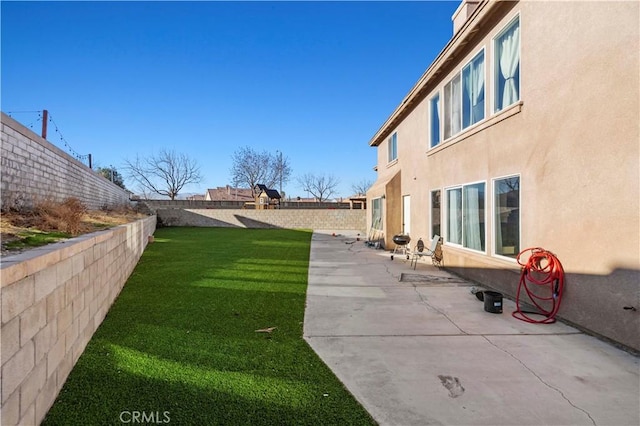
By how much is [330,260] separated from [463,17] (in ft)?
29.2

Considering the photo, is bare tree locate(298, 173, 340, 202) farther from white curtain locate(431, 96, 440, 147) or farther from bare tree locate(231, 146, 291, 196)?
white curtain locate(431, 96, 440, 147)

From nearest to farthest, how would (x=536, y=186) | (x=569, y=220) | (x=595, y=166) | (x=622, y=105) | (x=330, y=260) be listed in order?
(x=622, y=105) → (x=595, y=166) → (x=569, y=220) → (x=536, y=186) → (x=330, y=260)

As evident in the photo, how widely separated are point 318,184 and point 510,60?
6059 centimetres

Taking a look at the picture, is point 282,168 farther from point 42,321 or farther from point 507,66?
point 42,321

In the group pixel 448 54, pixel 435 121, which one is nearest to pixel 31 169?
pixel 448 54

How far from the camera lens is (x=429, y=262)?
1046 cm

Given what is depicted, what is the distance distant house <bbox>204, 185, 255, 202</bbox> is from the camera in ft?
203

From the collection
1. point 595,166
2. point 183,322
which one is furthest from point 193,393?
point 595,166

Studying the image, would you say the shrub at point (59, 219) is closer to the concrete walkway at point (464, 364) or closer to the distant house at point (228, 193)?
the concrete walkway at point (464, 364)

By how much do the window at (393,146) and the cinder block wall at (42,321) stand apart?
12.8 meters

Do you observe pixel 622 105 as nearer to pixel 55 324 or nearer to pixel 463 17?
pixel 55 324

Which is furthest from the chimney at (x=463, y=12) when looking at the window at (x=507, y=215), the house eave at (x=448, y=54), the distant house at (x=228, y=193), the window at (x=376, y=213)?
the distant house at (x=228, y=193)

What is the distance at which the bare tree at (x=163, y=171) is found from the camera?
45.6 metres

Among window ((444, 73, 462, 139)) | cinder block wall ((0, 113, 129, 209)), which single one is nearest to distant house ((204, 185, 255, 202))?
cinder block wall ((0, 113, 129, 209))
